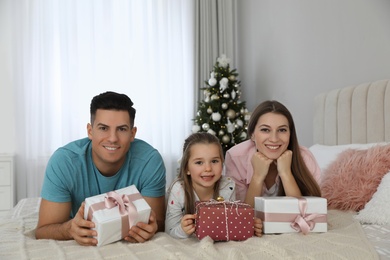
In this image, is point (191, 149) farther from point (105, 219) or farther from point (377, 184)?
point (377, 184)

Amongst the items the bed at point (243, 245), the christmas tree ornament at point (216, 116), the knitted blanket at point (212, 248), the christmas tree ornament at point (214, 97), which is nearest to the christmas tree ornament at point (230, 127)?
the christmas tree ornament at point (216, 116)

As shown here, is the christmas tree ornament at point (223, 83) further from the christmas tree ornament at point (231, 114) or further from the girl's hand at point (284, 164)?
the girl's hand at point (284, 164)

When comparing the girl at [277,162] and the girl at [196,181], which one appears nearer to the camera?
the girl at [196,181]

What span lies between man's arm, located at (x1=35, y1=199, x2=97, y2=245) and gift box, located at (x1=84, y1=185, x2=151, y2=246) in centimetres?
3

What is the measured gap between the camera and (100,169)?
6.66ft

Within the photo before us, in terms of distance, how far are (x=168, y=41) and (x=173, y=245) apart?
161 inches

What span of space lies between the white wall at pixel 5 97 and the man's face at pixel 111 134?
3372mm

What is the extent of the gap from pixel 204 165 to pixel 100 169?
51cm

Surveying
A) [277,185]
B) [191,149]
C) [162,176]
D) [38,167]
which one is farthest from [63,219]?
[38,167]

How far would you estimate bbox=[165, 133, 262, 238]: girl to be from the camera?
1970 millimetres

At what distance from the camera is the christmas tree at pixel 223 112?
15.3 feet

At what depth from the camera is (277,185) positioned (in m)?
2.28

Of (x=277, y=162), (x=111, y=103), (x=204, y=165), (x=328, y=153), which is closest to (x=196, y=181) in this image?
(x=204, y=165)

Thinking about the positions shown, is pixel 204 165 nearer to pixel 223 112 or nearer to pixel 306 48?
pixel 306 48
